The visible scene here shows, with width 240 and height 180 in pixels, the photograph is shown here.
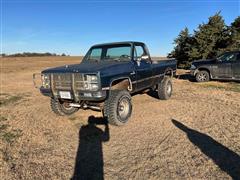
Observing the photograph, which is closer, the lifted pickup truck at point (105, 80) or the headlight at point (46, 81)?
the lifted pickup truck at point (105, 80)

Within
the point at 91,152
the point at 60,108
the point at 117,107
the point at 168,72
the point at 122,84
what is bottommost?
the point at 91,152

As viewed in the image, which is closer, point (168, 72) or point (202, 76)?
point (168, 72)

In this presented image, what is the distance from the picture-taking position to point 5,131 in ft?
19.3

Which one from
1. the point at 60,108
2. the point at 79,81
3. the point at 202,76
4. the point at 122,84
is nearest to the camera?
the point at 79,81

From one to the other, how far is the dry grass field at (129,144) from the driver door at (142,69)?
0.84m

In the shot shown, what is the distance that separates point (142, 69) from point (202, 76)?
7.09m

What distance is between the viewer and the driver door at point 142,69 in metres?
6.86

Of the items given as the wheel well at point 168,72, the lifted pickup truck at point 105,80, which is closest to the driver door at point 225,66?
the wheel well at point 168,72

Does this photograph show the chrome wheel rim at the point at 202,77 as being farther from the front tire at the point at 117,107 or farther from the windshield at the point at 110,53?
the front tire at the point at 117,107

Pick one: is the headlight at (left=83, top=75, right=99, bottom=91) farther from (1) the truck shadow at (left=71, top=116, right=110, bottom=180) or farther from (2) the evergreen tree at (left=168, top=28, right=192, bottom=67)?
(2) the evergreen tree at (left=168, top=28, right=192, bottom=67)

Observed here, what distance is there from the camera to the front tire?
5.75m

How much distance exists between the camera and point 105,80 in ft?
17.9

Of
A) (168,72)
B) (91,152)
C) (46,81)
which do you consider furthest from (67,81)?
(168,72)

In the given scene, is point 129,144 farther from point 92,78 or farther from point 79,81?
point 79,81
